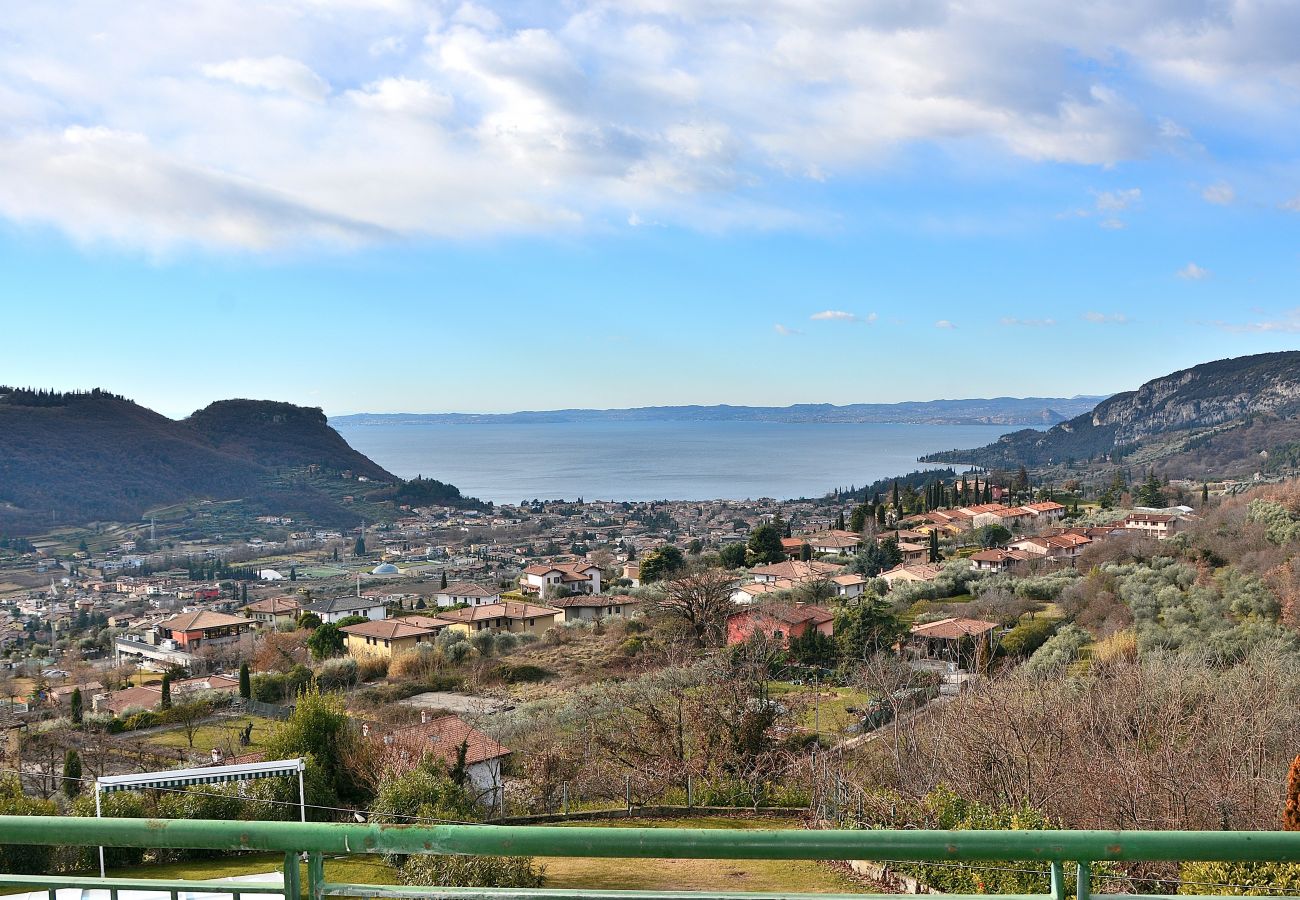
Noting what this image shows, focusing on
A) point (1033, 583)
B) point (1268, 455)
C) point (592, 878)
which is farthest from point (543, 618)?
point (1268, 455)

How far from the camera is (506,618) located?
32125mm

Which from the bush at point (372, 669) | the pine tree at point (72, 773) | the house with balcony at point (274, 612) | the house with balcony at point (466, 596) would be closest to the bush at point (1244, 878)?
the pine tree at point (72, 773)

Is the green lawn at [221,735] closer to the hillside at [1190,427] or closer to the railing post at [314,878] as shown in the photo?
the railing post at [314,878]

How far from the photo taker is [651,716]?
46.4 ft

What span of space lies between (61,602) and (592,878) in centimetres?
4949

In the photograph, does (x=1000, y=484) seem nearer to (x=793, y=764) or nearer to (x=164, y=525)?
(x=793, y=764)

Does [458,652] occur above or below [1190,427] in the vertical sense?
below

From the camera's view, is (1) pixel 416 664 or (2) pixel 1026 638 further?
(1) pixel 416 664

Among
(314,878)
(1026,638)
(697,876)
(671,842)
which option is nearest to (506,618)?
(1026,638)

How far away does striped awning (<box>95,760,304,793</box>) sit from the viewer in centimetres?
986

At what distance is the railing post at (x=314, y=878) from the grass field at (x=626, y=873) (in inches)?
285

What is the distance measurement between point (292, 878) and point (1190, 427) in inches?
5413

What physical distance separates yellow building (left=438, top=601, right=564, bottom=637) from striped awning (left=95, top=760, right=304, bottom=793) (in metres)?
18.8

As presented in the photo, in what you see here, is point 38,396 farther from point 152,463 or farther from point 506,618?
point 506,618
